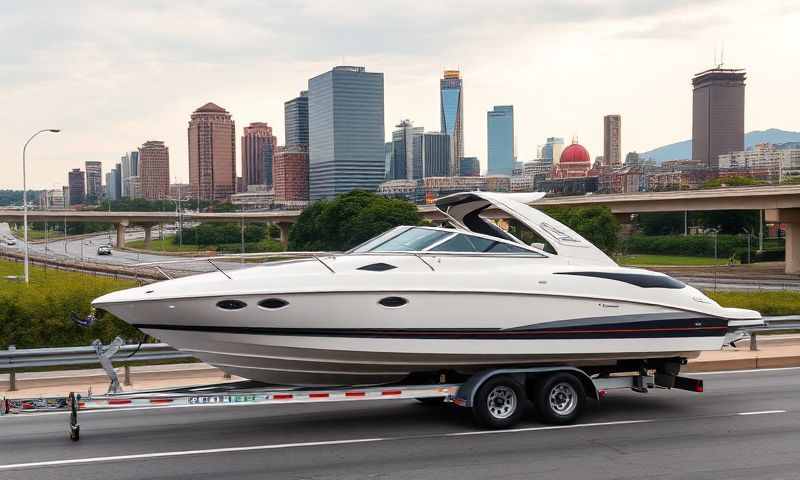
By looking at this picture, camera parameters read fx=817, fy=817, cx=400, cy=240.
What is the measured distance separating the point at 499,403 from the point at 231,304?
3.41 m

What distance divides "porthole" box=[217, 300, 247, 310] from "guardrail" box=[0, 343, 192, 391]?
2.87 metres

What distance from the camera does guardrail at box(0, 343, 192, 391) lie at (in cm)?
1166

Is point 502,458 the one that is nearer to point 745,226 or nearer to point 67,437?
point 67,437

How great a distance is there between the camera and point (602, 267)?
10.4 metres

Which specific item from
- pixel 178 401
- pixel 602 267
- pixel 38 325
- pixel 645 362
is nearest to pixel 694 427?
Result: pixel 645 362

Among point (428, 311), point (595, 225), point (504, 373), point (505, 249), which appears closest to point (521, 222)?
point (505, 249)

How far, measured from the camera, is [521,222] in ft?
35.9

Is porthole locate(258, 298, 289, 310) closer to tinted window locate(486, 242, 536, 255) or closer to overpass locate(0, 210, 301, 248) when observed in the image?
tinted window locate(486, 242, 536, 255)

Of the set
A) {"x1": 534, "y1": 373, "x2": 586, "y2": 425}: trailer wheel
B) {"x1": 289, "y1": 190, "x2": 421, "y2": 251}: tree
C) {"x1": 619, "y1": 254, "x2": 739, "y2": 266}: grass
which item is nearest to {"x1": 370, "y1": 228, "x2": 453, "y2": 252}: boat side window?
{"x1": 534, "y1": 373, "x2": 586, "y2": 425}: trailer wheel

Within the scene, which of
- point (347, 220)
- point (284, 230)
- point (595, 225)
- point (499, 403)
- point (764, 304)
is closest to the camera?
point (499, 403)

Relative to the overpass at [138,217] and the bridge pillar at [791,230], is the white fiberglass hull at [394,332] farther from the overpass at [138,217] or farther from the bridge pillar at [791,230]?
the overpass at [138,217]

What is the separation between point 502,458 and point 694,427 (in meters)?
2.96

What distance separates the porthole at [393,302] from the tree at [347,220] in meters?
45.7

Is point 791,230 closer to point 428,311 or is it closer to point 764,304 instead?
point 764,304
